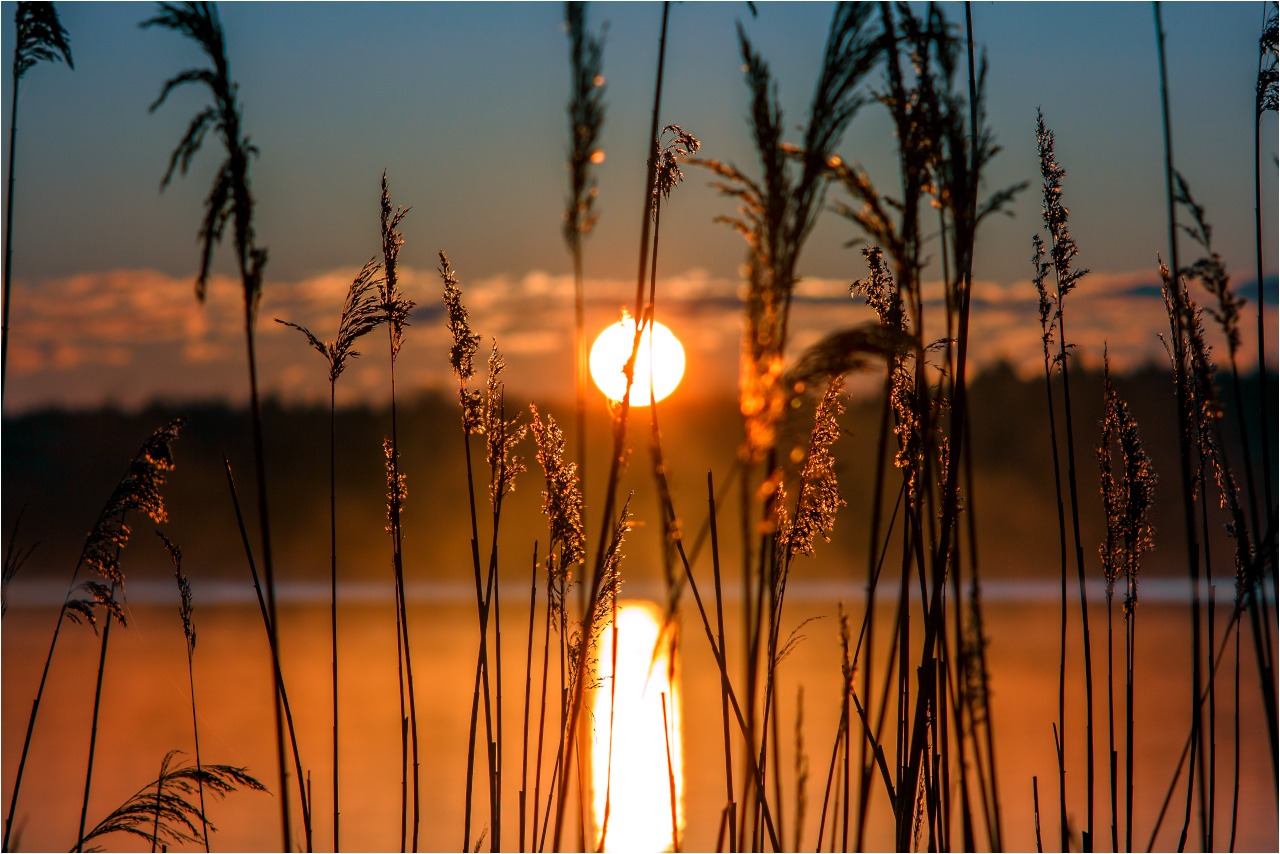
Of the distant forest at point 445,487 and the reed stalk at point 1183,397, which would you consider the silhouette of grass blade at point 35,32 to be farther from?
the distant forest at point 445,487

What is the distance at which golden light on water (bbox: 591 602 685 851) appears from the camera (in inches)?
96.3

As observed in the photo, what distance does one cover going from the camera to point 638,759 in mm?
4203

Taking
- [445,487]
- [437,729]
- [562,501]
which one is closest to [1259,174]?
[562,501]

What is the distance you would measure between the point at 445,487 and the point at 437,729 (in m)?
46.9

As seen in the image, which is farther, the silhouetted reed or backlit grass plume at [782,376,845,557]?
the silhouetted reed

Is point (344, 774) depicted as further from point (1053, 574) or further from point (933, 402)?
point (1053, 574)

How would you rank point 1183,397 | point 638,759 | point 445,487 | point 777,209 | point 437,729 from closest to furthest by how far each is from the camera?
point 777,209 < point 1183,397 < point 638,759 < point 437,729 < point 445,487

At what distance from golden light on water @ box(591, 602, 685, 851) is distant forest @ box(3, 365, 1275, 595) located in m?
30.9

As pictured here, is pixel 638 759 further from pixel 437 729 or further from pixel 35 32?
pixel 437 729

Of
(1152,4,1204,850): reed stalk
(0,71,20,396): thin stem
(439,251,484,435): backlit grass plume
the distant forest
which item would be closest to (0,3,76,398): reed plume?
(0,71,20,396): thin stem

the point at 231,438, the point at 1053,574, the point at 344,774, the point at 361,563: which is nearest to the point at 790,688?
the point at 344,774

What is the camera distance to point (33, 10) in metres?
2.34

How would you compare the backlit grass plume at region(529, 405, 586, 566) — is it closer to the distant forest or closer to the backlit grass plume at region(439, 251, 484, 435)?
the backlit grass plume at region(439, 251, 484, 435)

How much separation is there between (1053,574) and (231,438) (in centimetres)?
4249
